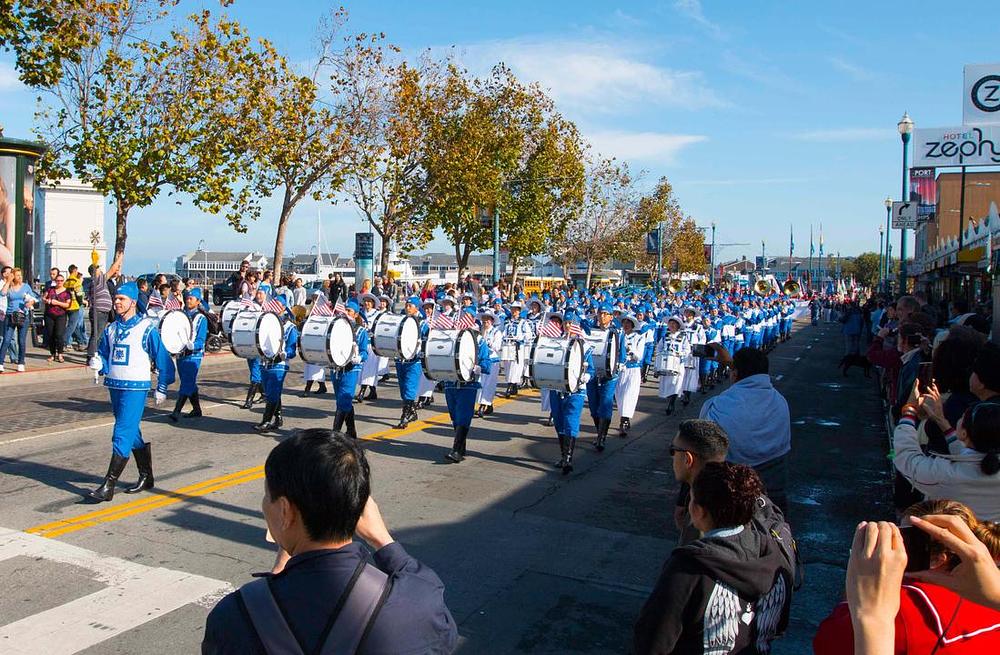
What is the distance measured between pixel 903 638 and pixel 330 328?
31.6 feet

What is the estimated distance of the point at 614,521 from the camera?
8.18 metres

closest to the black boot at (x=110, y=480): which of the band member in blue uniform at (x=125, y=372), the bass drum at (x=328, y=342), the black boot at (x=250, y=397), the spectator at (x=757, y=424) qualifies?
the band member in blue uniform at (x=125, y=372)

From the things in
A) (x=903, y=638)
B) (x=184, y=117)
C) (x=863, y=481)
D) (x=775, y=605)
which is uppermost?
(x=184, y=117)

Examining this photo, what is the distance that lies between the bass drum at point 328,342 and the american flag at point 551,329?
99.1 inches

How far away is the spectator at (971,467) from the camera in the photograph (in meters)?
4.09

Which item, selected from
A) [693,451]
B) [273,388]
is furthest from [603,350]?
[693,451]

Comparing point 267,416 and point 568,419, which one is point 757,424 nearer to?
point 568,419

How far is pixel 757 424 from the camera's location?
532 cm

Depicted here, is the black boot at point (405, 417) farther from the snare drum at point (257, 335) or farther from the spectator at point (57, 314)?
the spectator at point (57, 314)

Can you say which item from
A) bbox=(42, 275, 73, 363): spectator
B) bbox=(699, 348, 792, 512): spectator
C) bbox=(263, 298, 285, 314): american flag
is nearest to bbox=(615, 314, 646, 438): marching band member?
bbox=(263, 298, 285, 314): american flag

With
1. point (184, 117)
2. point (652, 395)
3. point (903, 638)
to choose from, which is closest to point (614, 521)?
point (903, 638)

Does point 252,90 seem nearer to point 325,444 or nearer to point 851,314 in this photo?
point 851,314

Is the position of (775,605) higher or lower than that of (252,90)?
lower

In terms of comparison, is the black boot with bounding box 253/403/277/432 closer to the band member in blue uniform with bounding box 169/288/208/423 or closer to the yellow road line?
the band member in blue uniform with bounding box 169/288/208/423
